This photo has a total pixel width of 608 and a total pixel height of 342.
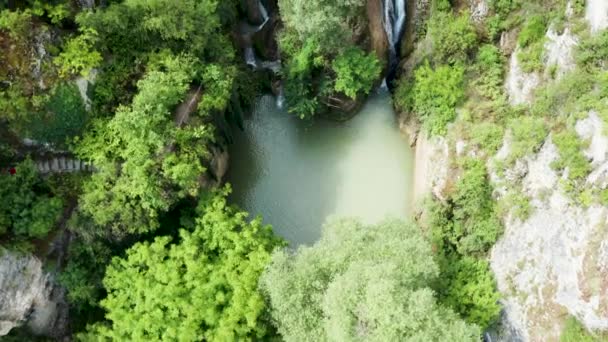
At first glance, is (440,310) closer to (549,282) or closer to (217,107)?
(549,282)

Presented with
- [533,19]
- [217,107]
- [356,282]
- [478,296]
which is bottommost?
[478,296]

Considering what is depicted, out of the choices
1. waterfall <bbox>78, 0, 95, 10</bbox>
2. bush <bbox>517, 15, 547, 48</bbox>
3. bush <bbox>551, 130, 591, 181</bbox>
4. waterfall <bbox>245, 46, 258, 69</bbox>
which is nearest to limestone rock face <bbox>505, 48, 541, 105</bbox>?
bush <bbox>517, 15, 547, 48</bbox>

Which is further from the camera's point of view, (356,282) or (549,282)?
(549,282)

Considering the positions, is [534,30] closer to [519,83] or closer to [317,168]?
[519,83]

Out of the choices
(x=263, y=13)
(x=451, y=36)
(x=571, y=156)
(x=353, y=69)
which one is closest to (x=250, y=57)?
(x=263, y=13)

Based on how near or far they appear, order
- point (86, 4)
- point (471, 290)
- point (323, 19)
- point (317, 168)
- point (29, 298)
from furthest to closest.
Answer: point (317, 168) < point (323, 19) < point (471, 290) < point (86, 4) < point (29, 298)

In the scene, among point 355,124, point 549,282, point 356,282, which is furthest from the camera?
point 355,124

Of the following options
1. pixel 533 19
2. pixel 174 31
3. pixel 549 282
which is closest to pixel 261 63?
pixel 174 31
